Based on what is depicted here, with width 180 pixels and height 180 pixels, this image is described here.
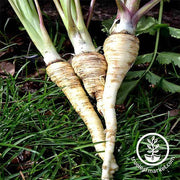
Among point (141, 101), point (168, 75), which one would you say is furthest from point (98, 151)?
point (168, 75)

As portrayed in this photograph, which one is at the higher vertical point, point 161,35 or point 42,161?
point 161,35

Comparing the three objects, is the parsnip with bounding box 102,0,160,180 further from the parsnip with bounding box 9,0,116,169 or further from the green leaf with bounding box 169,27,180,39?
the green leaf with bounding box 169,27,180,39

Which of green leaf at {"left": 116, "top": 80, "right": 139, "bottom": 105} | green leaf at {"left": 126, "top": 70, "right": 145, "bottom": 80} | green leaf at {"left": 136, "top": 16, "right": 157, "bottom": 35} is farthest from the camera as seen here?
green leaf at {"left": 136, "top": 16, "right": 157, "bottom": 35}

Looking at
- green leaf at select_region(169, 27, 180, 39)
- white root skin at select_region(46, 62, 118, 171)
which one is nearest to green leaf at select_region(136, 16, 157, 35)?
green leaf at select_region(169, 27, 180, 39)

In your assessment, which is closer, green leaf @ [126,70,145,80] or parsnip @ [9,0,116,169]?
parsnip @ [9,0,116,169]

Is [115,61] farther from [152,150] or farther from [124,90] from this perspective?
[152,150]

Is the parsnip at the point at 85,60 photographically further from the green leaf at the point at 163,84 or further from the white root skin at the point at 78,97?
the green leaf at the point at 163,84

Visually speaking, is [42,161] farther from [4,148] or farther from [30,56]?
[30,56]

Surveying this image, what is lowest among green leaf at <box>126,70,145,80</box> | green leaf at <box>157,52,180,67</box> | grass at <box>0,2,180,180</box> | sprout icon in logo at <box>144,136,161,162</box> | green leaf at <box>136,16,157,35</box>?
sprout icon in logo at <box>144,136,161,162</box>
